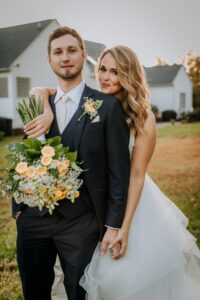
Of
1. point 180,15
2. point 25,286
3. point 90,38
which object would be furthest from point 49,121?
point 180,15

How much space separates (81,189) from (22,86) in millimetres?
1629

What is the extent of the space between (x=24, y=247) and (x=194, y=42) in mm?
2209

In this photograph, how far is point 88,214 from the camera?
5.72 feet

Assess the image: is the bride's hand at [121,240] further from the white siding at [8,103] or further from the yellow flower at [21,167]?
the white siding at [8,103]

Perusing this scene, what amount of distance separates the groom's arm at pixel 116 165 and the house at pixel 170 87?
1.62 metres

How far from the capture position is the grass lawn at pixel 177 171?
338 cm

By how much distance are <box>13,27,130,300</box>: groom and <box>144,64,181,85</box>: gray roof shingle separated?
4.93 ft

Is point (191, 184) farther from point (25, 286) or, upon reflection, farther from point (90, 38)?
point (25, 286)

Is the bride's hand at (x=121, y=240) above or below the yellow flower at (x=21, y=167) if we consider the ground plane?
below

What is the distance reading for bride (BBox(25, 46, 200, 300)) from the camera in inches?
69.7

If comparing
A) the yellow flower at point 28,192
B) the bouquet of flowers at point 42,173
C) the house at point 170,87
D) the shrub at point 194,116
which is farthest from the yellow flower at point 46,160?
the shrub at point 194,116

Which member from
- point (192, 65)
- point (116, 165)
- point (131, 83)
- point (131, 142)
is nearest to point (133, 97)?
point (131, 83)

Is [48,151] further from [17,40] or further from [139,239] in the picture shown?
[17,40]

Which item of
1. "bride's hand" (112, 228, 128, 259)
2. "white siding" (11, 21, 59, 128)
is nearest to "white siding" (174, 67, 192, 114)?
"white siding" (11, 21, 59, 128)
